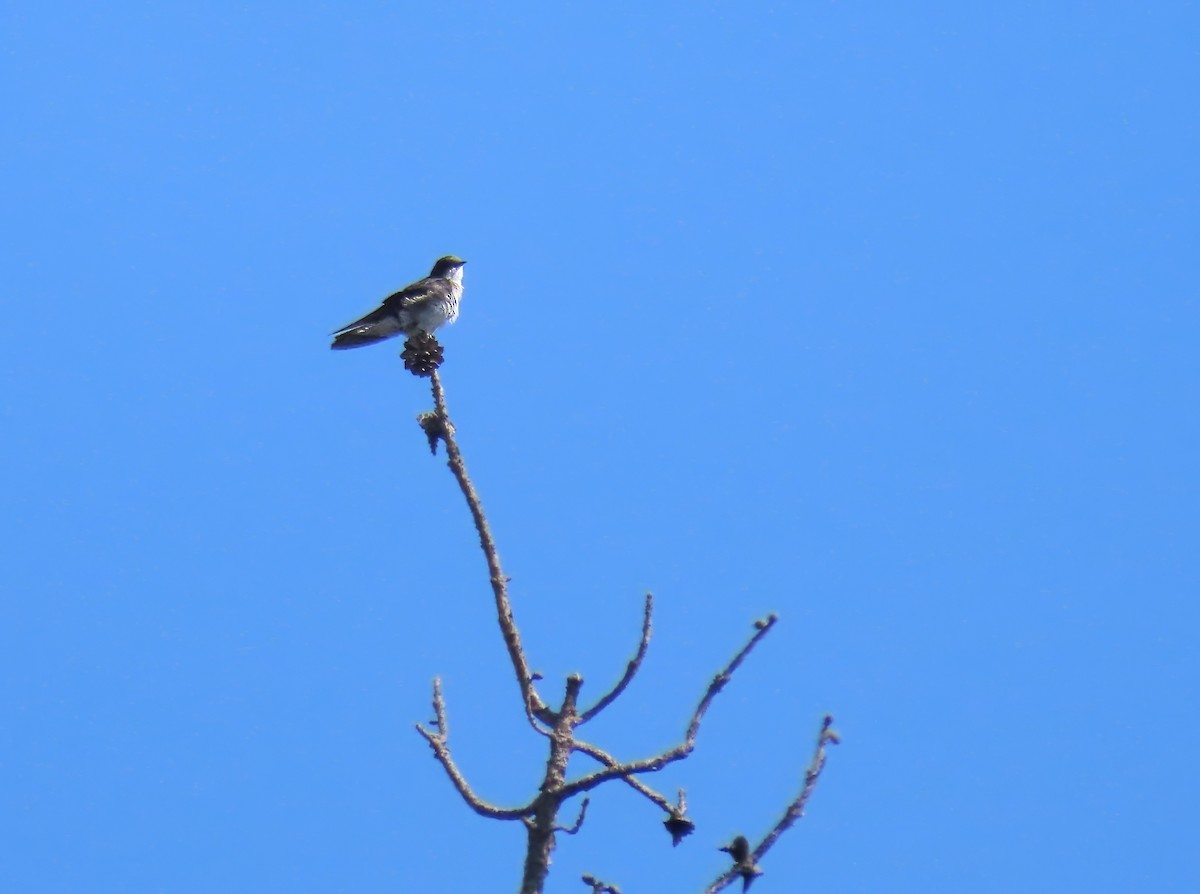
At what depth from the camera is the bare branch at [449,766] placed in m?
4.82

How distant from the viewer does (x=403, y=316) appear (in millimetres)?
11820

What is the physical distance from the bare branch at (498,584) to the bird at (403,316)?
245 inches

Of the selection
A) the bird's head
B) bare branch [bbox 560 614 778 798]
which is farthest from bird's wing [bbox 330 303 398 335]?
bare branch [bbox 560 614 778 798]

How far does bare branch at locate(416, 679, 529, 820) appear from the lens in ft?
15.8

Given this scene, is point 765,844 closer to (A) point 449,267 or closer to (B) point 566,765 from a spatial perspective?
(B) point 566,765

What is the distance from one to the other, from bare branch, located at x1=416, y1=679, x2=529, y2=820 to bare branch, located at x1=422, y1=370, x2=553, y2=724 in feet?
1.09

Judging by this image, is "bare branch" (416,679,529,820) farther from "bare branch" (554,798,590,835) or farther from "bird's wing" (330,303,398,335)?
"bird's wing" (330,303,398,335)

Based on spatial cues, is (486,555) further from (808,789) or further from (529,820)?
(808,789)

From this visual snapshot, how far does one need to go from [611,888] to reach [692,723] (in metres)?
0.69

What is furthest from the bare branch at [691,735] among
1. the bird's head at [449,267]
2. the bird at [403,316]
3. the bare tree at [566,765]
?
the bird's head at [449,267]

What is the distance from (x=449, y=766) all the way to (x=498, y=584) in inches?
30.5

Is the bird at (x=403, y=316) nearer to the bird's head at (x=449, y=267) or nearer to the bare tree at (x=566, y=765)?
the bird's head at (x=449, y=267)

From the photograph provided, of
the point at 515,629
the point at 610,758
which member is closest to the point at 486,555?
the point at 515,629

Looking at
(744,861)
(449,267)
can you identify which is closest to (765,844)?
(744,861)
